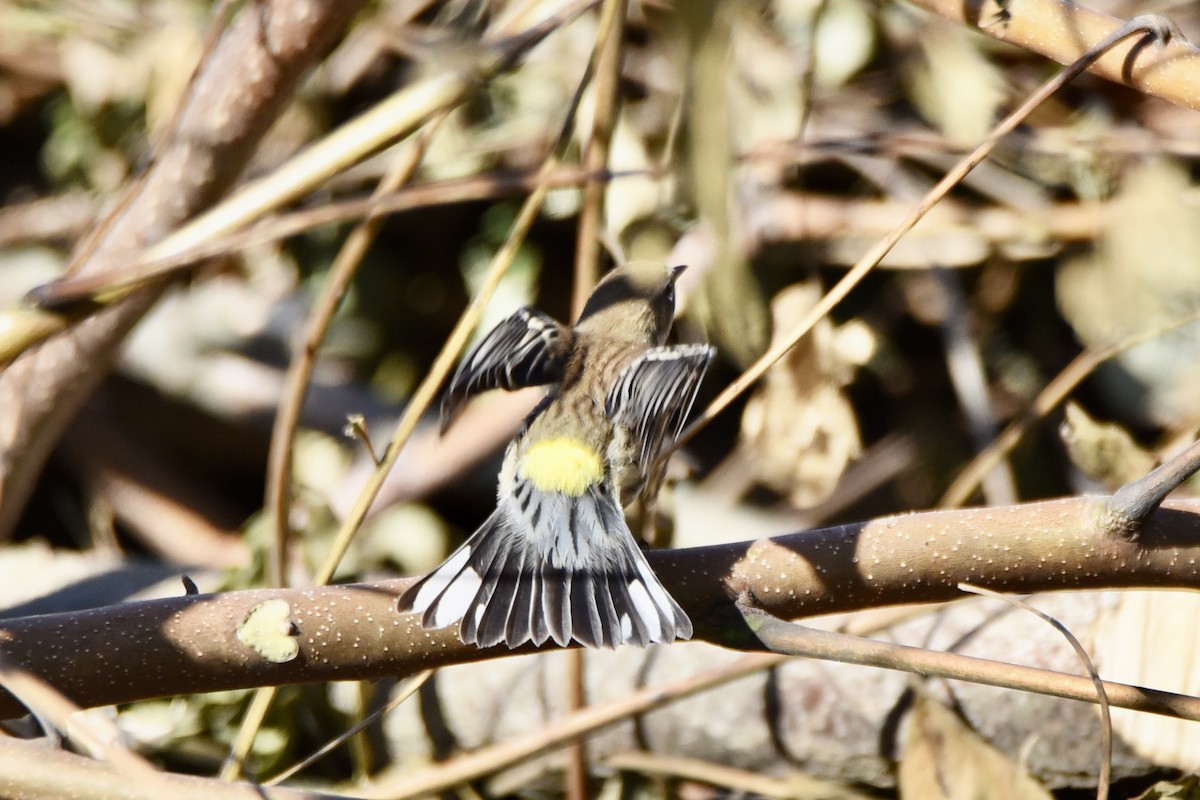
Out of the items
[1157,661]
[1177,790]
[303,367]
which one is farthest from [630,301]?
[1177,790]

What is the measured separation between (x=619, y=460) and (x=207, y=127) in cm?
118

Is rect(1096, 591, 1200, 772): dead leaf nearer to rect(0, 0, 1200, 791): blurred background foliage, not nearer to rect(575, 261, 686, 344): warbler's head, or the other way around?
rect(0, 0, 1200, 791): blurred background foliage

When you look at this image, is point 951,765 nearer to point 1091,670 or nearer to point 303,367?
point 1091,670

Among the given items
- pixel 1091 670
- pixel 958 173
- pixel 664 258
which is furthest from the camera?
pixel 664 258

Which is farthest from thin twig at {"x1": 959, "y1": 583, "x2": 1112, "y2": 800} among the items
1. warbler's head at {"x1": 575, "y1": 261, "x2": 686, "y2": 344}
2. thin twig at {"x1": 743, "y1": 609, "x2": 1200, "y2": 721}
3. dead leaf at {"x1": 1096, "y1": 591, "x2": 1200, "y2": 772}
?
warbler's head at {"x1": 575, "y1": 261, "x2": 686, "y2": 344}

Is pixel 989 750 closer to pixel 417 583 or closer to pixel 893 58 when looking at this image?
pixel 417 583

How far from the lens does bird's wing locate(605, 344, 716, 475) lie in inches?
75.7

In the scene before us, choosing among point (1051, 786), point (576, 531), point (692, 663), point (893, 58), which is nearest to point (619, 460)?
point (576, 531)

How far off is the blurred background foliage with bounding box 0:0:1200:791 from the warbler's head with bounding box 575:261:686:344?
0.09 meters

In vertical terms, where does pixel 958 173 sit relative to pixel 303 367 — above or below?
below

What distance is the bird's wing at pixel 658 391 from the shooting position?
6.31ft

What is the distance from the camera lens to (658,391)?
6.43 ft

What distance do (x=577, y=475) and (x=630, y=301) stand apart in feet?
1.79

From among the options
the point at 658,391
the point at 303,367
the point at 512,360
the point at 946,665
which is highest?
the point at 303,367
